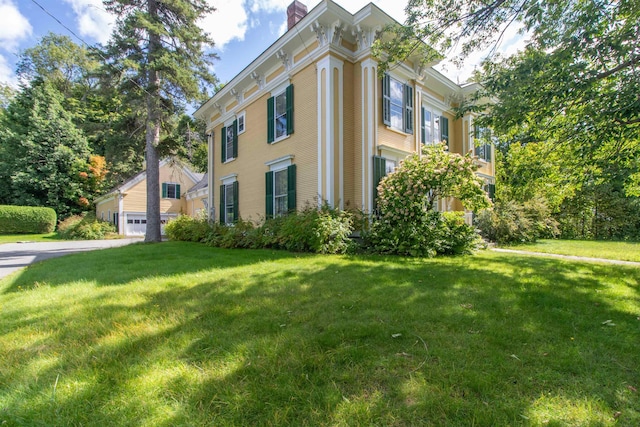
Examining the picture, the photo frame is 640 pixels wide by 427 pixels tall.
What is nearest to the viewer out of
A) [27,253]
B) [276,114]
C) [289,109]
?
[289,109]

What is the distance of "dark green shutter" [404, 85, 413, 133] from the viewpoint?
940 cm

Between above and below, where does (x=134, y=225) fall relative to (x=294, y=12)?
below

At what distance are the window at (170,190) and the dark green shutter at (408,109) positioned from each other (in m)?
20.9

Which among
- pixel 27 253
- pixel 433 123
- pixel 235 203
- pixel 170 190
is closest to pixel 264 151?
pixel 235 203

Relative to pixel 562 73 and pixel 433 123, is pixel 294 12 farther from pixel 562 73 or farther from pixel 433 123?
pixel 562 73

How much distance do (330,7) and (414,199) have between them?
533cm

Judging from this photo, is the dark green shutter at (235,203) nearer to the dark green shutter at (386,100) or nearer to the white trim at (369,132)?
the white trim at (369,132)

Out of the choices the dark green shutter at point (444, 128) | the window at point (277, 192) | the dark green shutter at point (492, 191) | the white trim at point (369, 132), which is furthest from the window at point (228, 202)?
the dark green shutter at point (492, 191)

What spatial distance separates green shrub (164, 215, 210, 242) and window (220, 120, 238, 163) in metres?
2.99

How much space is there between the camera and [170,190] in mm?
24078

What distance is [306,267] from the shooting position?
515 cm

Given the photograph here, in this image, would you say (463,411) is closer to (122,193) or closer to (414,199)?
(414,199)

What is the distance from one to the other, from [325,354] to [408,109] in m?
9.04

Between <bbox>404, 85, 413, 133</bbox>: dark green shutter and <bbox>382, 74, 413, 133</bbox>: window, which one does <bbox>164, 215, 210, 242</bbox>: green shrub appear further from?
<bbox>404, 85, 413, 133</bbox>: dark green shutter
